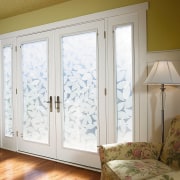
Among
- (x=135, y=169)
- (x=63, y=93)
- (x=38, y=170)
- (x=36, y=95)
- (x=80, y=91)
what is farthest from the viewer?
(x=36, y=95)

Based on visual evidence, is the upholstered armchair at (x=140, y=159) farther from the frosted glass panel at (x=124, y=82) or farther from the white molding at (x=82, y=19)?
the white molding at (x=82, y=19)

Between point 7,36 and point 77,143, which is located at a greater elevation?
point 7,36

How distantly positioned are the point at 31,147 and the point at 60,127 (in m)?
0.75

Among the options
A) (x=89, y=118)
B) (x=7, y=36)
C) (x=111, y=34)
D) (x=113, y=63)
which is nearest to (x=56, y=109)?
(x=89, y=118)

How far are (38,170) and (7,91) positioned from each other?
5.71ft

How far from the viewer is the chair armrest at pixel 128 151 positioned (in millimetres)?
2066

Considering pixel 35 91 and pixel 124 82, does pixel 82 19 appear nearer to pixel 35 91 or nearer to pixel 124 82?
pixel 124 82

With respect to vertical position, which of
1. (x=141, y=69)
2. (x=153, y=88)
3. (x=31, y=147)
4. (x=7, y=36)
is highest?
(x=7, y=36)

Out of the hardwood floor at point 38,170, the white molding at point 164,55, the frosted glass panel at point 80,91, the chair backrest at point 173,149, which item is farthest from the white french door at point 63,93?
the chair backrest at point 173,149

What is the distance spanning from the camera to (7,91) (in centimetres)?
412

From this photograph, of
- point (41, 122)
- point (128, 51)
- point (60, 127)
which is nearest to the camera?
point (128, 51)

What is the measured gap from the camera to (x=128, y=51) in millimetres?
2789

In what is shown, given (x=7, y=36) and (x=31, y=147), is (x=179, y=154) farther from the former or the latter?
(x=7, y=36)

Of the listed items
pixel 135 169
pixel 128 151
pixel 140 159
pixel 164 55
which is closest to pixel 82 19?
pixel 164 55
